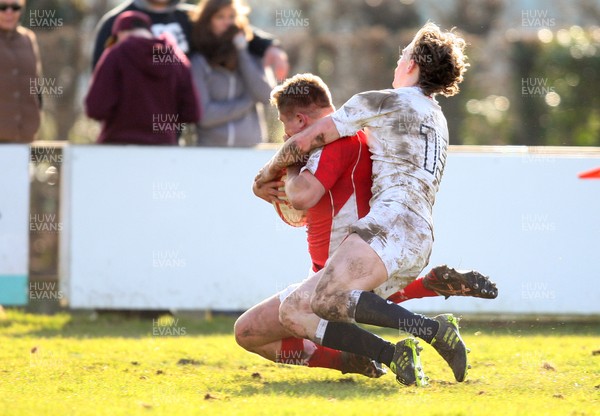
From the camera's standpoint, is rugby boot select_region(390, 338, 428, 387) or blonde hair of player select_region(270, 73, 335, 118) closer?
rugby boot select_region(390, 338, 428, 387)

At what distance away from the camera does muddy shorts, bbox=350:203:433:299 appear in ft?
21.5

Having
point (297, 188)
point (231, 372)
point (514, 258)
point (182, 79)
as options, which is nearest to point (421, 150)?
point (297, 188)

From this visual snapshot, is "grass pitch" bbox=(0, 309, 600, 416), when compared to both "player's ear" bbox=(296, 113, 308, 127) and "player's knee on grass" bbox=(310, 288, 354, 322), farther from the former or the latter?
"player's ear" bbox=(296, 113, 308, 127)

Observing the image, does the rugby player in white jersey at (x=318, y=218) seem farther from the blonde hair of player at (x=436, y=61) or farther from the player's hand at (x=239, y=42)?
the player's hand at (x=239, y=42)

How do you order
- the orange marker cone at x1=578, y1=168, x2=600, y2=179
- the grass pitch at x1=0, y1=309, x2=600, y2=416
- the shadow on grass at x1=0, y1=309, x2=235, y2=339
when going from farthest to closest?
the orange marker cone at x1=578, y1=168, x2=600, y2=179, the shadow on grass at x1=0, y1=309, x2=235, y2=339, the grass pitch at x1=0, y1=309, x2=600, y2=416

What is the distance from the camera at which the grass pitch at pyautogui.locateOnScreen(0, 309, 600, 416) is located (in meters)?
5.87

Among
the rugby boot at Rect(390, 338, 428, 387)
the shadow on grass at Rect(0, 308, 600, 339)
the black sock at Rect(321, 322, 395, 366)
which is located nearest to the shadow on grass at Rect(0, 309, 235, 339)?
the shadow on grass at Rect(0, 308, 600, 339)

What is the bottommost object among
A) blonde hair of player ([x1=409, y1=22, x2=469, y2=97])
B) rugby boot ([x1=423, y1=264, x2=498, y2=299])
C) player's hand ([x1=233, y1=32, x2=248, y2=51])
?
rugby boot ([x1=423, y1=264, x2=498, y2=299])

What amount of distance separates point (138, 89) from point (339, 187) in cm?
486

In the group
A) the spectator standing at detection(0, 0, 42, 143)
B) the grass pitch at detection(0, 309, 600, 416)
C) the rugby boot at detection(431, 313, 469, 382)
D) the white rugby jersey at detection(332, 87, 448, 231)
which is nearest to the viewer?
the grass pitch at detection(0, 309, 600, 416)

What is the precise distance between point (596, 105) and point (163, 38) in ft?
25.8

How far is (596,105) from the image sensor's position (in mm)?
17188

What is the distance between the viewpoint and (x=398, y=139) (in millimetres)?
6668

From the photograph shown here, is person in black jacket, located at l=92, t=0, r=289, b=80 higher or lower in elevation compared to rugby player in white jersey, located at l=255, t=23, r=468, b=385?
higher
